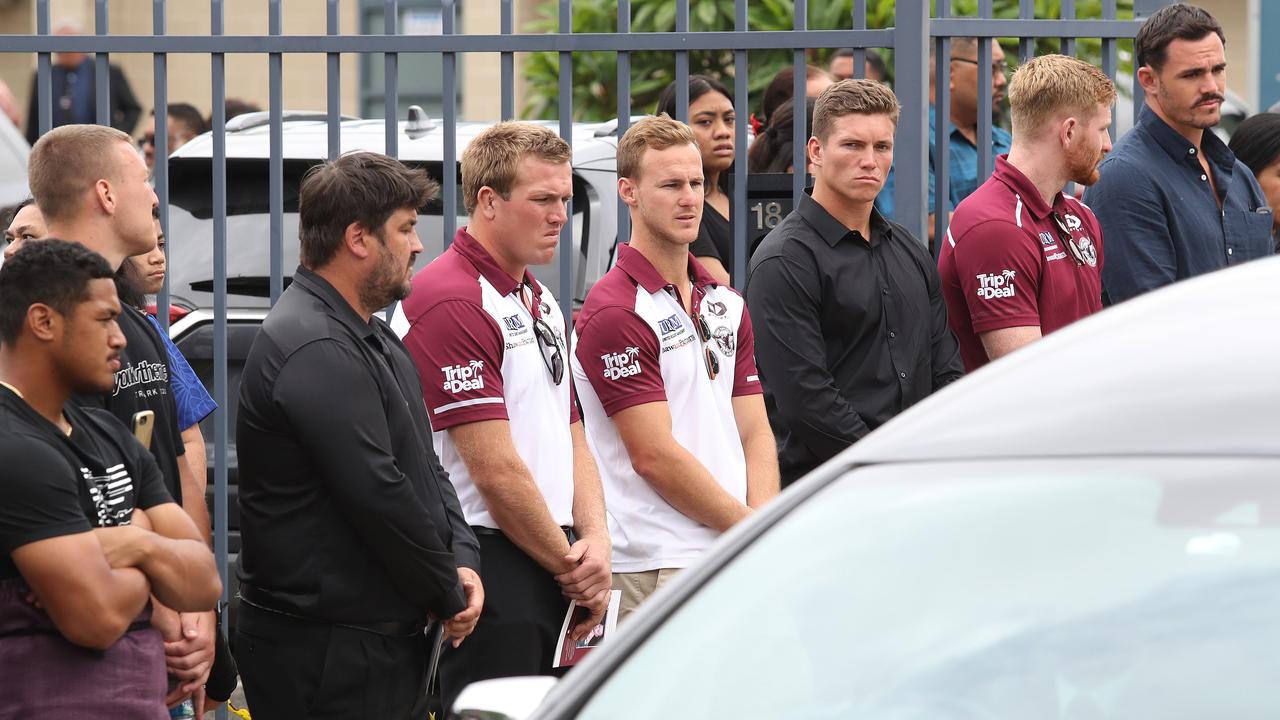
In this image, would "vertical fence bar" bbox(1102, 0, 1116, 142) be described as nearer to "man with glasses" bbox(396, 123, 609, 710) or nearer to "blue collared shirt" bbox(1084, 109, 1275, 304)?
"blue collared shirt" bbox(1084, 109, 1275, 304)

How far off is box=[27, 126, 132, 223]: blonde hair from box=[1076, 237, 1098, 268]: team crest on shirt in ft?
9.29

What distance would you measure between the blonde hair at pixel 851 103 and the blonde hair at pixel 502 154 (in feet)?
2.63

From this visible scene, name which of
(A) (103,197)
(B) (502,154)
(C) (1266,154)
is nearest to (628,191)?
(B) (502,154)

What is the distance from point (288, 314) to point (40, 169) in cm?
73

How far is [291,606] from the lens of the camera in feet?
13.5

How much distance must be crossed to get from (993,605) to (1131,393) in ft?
1.11

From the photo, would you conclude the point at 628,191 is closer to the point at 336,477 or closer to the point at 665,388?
the point at 665,388

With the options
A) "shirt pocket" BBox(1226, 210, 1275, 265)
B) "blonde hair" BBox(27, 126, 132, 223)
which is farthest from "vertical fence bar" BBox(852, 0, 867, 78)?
"blonde hair" BBox(27, 126, 132, 223)

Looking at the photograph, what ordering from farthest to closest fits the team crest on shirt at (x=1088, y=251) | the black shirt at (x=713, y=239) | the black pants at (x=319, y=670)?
1. the black shirt at (x=713, y=239)
2. the team crest on shirt at (x=1088, y=251)
3. the black pants at (x=319, y=670)

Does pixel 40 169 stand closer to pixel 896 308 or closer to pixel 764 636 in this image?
pixel 896 308

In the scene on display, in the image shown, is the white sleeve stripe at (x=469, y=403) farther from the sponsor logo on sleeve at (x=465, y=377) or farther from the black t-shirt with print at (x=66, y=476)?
the black t-shirt with print at (x=66, y=476)

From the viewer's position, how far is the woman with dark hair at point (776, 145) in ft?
20.3

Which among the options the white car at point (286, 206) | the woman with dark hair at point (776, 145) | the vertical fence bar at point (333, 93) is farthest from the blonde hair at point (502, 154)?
the woman with dark hair at point (776, 145)

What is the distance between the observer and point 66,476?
11.1 ft
